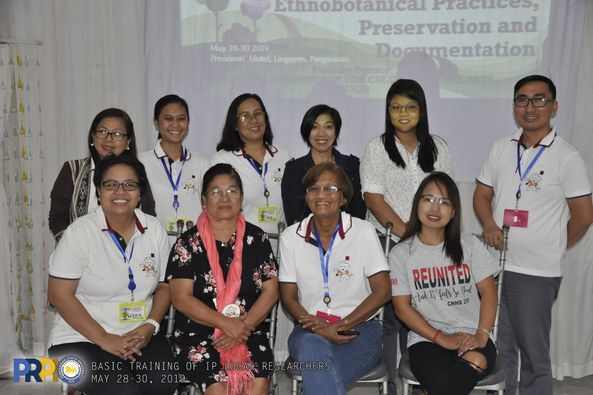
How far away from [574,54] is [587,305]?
1.87 meters

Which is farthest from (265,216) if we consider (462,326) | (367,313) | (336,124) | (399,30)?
(399,30)

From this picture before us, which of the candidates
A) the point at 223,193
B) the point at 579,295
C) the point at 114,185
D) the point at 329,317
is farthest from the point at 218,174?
the point at 579,295

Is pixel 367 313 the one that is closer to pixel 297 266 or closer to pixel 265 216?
pixel 297 266

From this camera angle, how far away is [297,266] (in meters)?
3.04

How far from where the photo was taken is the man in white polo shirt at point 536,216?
128 inches

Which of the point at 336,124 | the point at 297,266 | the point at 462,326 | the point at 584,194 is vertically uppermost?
the point at 336,124

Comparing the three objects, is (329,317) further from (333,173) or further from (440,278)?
(333,173)

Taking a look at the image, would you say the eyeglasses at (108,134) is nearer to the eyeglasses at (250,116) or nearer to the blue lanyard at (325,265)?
the eyeglasses at (250,116)

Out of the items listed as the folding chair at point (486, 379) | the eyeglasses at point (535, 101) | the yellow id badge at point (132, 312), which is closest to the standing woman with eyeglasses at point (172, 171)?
the yellow id badge at point (132, 312)

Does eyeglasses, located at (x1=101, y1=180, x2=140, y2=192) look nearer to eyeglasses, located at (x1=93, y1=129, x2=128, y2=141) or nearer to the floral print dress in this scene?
the floral print dress

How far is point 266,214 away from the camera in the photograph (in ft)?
12.4

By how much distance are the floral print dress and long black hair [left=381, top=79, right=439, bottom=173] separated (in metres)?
0.93

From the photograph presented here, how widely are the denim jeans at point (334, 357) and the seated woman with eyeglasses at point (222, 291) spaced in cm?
19

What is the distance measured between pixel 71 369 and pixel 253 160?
1.67 metres
